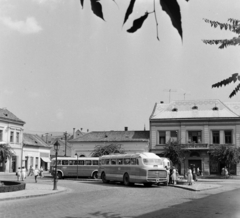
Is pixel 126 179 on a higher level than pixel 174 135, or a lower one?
lower

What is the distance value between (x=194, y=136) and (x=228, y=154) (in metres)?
7.14

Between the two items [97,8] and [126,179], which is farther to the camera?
[126,179]

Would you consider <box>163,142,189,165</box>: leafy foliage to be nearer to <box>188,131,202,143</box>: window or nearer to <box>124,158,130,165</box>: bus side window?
<box>188,131,202,143</box>: window

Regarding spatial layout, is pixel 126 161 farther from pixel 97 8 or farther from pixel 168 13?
pixel 168 13

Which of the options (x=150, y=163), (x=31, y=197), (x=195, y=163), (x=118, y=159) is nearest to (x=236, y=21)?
(x=31, y=197)

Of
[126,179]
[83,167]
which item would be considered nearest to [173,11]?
[126,179]

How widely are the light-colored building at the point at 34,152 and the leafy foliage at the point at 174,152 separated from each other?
2487cm

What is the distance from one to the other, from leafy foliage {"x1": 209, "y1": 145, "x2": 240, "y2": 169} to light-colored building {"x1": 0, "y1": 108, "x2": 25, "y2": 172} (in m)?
30.0

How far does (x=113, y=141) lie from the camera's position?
58.8 m

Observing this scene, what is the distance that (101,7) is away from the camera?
2.11 m

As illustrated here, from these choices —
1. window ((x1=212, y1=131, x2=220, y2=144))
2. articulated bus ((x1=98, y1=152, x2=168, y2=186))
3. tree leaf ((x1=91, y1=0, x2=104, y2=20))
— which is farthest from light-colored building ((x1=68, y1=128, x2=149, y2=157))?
tree leaf ((x1=91, y1=0, x2=104, y2=20))

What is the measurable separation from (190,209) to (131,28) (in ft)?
42.7

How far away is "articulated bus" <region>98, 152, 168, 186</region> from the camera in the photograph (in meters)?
28.6

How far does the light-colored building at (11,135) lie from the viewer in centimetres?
5562
